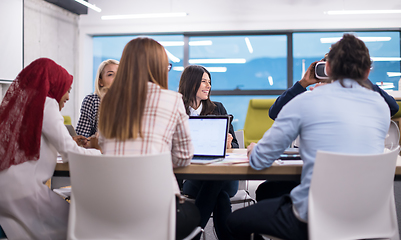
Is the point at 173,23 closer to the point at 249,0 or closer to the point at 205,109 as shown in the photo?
the point at 249,0

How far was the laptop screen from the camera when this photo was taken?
5.54 ft

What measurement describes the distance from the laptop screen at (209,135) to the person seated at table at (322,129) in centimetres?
42

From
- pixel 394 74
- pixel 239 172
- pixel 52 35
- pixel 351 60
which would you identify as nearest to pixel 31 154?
pixel 239 172

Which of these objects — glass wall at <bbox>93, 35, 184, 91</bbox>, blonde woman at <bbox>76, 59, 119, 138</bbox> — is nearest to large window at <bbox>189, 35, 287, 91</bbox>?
glass wall at <bbox>93, 35, 184, 91</bbox>

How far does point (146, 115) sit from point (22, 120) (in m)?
0.49

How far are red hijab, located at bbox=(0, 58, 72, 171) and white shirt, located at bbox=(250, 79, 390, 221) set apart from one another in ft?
2.81

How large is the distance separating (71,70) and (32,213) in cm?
585

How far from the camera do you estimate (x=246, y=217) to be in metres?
1.25

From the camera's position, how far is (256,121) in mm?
4871

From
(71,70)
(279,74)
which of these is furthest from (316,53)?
(71,70)

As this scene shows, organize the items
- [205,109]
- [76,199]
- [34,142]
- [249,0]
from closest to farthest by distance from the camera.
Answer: [76,199] < [34,142] < [205,109] < [249,0]

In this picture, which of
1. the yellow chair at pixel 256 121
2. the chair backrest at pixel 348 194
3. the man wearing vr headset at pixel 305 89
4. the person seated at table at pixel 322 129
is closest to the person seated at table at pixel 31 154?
the person seated at table at pixel 322 129

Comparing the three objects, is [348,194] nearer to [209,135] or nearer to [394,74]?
[209,135]

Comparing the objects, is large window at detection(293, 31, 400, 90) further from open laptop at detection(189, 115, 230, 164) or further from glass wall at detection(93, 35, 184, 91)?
open laptop at detection(189, 115, 230, 164)
